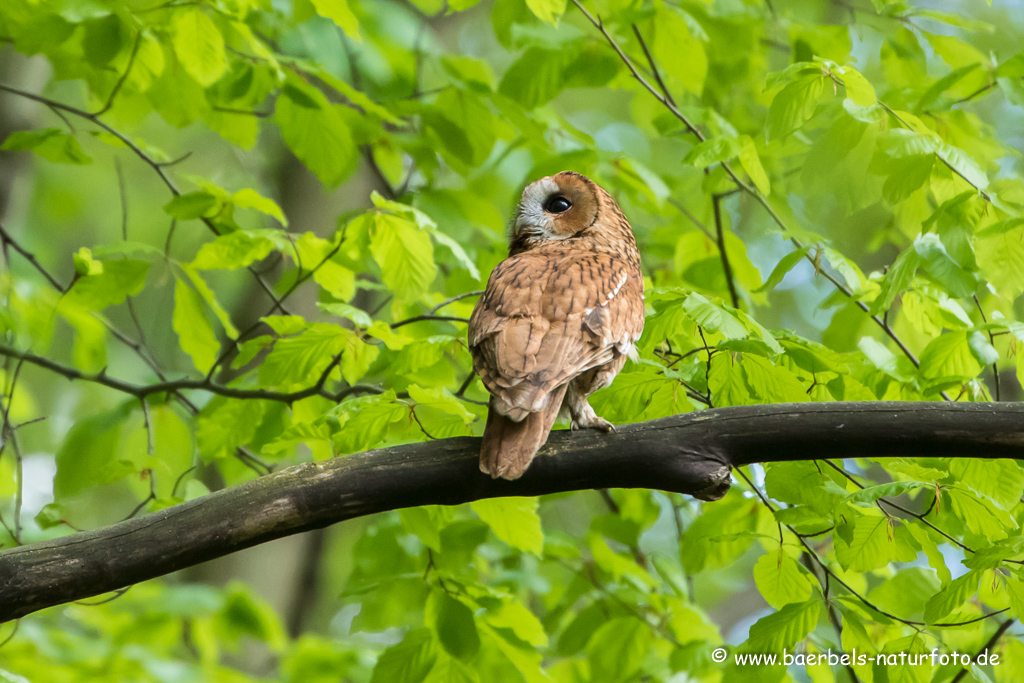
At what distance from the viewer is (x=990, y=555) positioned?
2.01 metres

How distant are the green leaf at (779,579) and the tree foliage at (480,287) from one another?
0.01m

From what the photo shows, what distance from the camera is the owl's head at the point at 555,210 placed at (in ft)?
10.3

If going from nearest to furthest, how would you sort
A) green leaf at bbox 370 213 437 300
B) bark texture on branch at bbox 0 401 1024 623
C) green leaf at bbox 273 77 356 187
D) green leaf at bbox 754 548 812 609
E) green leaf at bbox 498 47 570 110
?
bark texture on branch at bbox 0 401 1024 623, green leaf at bbox 754 548 812 609, green leaf at bbox 370 213 437 300, green leaf at bbox 273 77 356 187, green leaf at bbox 498 47 570 110

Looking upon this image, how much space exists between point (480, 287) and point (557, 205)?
0.58 m

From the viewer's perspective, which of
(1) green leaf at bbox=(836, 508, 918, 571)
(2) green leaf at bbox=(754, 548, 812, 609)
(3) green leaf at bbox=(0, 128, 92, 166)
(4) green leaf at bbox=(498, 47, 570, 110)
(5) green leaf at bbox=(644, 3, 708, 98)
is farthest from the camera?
(4) green leaf at bbox=(498, 47, 570, 110)

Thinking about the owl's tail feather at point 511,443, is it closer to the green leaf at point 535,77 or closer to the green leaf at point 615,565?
the green leaf at point 615,565

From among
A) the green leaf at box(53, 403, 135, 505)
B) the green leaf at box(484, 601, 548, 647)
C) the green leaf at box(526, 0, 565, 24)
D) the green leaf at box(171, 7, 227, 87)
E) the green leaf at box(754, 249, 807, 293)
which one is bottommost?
the green leaf at box(484, 601, 548, 647)

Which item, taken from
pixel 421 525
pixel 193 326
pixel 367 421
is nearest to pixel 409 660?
pixel 421 525

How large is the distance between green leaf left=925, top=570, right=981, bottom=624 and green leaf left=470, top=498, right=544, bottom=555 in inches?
44.1

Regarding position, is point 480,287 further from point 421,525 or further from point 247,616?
point 247,616

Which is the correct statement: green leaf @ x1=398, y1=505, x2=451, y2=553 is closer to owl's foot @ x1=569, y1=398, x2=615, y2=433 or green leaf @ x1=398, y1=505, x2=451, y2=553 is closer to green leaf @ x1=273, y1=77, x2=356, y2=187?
owl's foot @ x1=569, y1=398, x2=615, y2=433

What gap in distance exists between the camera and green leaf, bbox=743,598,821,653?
2.42 m

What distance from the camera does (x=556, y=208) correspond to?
10.5 ft

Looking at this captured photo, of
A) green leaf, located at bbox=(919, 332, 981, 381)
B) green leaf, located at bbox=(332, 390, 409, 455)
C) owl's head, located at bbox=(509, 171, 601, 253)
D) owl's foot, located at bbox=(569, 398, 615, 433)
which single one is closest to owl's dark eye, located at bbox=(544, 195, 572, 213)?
owl's head, located at bbox=(509, 171, 601, 253)
